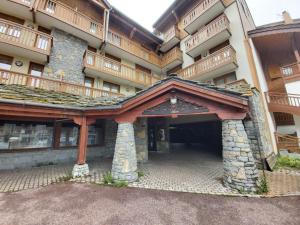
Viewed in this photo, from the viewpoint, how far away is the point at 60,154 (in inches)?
346

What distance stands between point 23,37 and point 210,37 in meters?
12.5

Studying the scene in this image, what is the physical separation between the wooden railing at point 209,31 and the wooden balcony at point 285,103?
5.96 m

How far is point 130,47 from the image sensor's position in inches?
537

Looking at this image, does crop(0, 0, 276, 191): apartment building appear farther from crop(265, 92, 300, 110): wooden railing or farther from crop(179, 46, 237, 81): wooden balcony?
crop(265, 92, 300, 110): wooden railing

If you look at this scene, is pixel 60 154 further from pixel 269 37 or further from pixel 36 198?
pixel 269 37

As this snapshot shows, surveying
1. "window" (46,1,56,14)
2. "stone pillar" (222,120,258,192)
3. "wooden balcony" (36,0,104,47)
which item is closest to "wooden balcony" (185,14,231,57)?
"wooden balcony" (36,0,104,47)

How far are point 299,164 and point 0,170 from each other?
15.2 metres

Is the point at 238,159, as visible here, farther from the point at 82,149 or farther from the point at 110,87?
the point at 110,87

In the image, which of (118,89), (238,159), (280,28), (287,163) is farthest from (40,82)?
(280,28)

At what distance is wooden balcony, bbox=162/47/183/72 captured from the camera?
14422 millimetres

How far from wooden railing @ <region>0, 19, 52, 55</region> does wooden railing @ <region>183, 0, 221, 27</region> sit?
11.4 m

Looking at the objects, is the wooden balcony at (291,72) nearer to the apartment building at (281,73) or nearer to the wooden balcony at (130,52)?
the apartment building at (281,73)

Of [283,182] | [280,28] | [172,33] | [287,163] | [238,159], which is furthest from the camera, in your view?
[172,33]

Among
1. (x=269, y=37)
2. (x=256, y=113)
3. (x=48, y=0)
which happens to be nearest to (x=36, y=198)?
(x=256, y=113)
